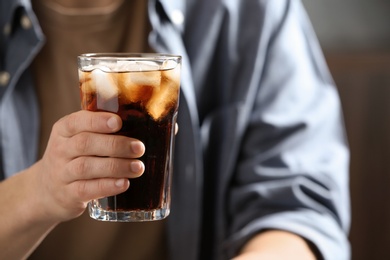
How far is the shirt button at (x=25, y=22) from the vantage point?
161cm

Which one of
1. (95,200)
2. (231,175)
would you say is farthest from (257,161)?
(95,200)

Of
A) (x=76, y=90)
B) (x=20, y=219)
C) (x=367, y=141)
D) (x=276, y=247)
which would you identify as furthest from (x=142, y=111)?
(x=367, y=141)

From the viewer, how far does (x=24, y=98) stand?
162 cm

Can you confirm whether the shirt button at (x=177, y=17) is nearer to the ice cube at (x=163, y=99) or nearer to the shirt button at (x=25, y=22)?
the shirt button at (x=25, y=22)

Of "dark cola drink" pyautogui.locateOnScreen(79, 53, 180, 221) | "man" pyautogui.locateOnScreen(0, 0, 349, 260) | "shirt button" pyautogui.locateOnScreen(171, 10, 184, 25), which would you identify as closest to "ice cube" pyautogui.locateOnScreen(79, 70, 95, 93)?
"dark cola drink" pyautogui.locateOnScreen(79, 53, 180, 221)

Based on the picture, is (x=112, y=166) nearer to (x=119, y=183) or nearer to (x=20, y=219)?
(x=119, y=183)

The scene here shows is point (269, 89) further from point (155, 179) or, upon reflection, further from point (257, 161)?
point (155, 179)

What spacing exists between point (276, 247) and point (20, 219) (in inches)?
19.0

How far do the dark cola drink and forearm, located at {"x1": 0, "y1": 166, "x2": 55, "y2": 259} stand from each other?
133mm

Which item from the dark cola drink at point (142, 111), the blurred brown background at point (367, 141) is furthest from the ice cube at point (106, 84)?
the blurred brown background at point (367, 141)

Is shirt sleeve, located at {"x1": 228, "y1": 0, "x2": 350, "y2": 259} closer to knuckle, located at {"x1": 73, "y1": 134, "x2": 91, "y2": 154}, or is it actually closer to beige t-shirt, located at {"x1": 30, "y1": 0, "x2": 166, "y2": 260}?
beige t-shirt, located at {"x1": 30, "y1": 0, "x2": 166, "y2": 260}

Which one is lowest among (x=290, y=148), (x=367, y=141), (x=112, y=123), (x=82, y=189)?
(x=367, y=141)

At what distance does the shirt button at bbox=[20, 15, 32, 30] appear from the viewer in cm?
161

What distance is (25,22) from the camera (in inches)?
63.7
